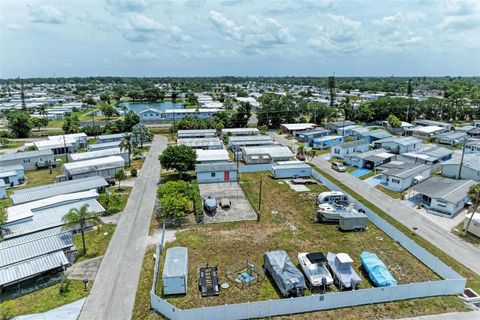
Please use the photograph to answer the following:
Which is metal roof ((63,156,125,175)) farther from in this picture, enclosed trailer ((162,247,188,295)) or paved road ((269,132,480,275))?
paved road ((269,132,480,275))

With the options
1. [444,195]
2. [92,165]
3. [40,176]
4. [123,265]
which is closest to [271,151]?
[444,195]

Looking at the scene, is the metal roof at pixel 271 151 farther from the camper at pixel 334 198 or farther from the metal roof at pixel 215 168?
the camper at pixel 334 198

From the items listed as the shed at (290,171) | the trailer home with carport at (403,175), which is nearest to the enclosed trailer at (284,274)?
the shed at (290,171)

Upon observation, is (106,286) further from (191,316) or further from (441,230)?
(441,230)

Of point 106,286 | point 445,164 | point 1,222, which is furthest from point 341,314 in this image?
point 445,164

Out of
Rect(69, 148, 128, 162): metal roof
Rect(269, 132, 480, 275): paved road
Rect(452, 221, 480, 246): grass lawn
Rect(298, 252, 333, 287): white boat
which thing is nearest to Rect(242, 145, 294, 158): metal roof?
Rect(269, 132, 480, 275): paved road

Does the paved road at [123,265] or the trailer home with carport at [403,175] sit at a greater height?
the trailer home with carport at [403,175]
